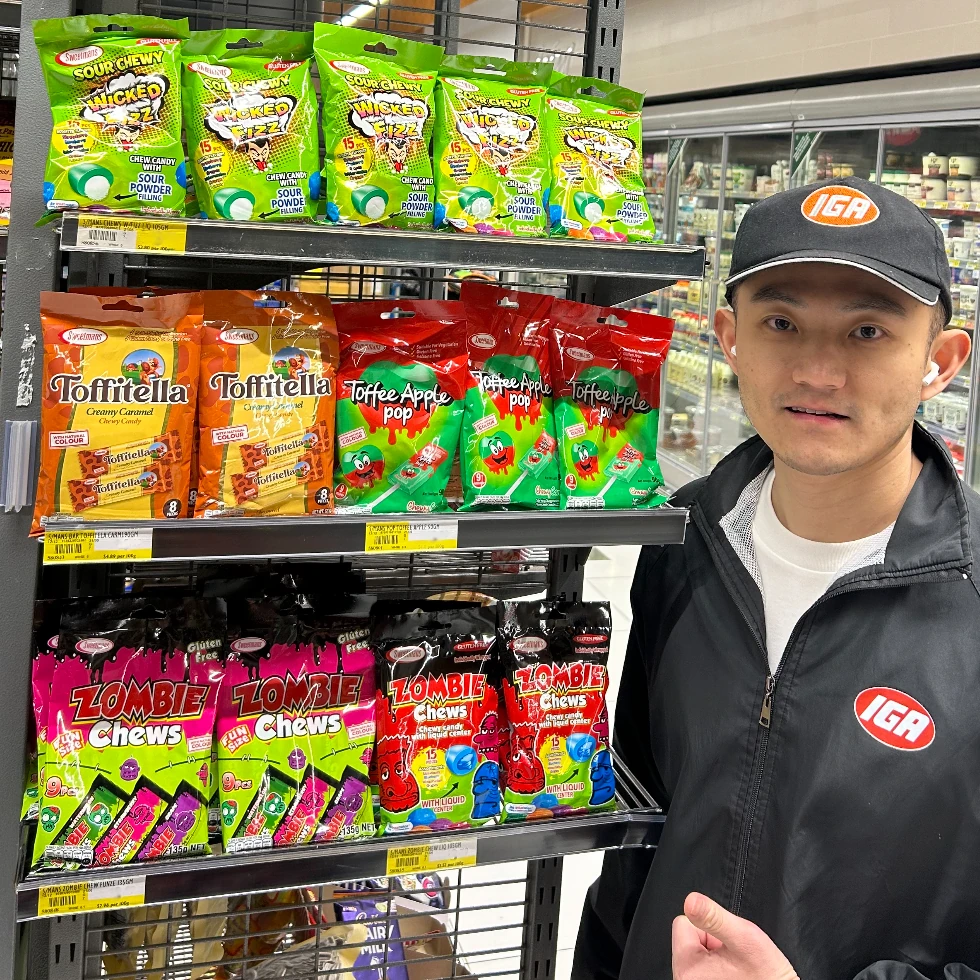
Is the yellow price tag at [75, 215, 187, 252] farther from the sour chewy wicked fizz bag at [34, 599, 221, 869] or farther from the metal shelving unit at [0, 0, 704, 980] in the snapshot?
the sour chewy wicked fizz bag at [34, 599, 221, 869]

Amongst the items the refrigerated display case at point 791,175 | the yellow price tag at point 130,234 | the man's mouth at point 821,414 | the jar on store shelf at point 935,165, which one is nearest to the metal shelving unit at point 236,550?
the yellow price tag at point 130,234

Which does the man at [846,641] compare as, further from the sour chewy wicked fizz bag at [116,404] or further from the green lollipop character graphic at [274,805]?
the sour chewy wicked fizz bag at [116,404]

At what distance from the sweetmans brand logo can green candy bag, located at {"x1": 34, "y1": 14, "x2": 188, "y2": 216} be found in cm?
119

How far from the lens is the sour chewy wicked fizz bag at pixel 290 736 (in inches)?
64.0

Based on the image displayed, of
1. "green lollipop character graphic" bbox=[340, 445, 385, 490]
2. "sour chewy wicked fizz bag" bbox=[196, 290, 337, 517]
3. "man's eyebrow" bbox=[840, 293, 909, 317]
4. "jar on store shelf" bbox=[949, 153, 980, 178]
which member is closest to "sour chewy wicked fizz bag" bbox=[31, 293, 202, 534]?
"sour chewy wicked fizz bag" bbox=[196, 290, 337, 517]

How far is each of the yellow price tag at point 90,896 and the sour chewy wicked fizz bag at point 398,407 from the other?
2.05 ft

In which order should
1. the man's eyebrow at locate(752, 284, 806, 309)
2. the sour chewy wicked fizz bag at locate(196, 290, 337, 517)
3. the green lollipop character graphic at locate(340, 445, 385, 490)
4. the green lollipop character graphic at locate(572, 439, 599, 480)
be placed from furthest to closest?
1. the green lollipop character graphic at locate(572, 439, 599, 480)
2. the green lollipop character graphic at locate(340, 445, 385, 490)
3. the sour chewy wicked fizz bag at locate(196, 290, 337, 517)
4. the man's eyebrow at locate(752, 284, 806, 309)

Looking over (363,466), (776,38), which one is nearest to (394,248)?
(363,466)

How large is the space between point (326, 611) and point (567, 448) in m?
0.49

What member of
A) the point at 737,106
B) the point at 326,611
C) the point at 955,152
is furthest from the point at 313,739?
the point at 737,106

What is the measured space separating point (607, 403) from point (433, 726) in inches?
24.3

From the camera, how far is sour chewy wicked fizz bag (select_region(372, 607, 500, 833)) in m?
A: 1.72

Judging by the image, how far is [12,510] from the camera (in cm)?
150

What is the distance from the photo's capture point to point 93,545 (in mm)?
1426
